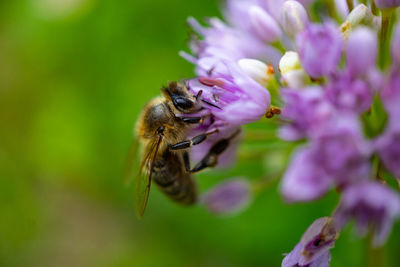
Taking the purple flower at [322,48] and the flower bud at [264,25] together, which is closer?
the purple flower at [322,48]

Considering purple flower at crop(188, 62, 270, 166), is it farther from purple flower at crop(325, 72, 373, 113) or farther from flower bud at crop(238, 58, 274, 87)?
purple flower at crop(325, 72, 373, 113)

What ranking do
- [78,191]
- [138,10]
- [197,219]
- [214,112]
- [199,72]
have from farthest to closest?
[78,191] → [138,10] → [197,219] → [199,72] → [214,112]

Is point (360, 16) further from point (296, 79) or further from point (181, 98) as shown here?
point (181, 98)

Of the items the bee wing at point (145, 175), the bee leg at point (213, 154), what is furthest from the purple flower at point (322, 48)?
the bee wing at point (145, 175)

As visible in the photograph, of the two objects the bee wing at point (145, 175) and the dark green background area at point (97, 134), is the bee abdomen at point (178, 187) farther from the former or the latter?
the dark green background area at point (97, 134)

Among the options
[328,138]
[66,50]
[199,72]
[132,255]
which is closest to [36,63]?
[66,50]

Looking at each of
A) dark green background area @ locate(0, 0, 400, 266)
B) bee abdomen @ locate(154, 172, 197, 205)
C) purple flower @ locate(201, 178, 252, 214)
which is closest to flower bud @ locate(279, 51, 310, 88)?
bee abdomen @ locate(154, 172, 197, 205)

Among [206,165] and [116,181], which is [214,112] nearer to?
[206,165]
